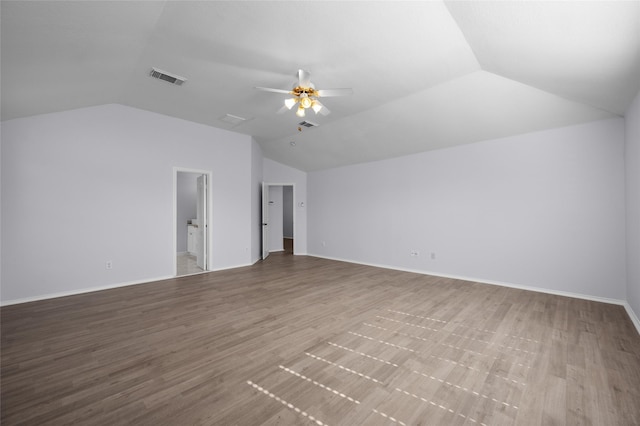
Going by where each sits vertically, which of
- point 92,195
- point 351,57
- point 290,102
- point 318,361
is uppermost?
point 351,57

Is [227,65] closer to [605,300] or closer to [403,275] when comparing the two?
[403,275]

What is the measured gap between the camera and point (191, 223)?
8.20 m

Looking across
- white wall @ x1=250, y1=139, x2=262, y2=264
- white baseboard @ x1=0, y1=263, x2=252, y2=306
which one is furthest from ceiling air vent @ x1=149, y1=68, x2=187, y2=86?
white baseboard @ x1=0, y1=263, x2=252, y2=306

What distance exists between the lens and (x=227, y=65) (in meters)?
3.28

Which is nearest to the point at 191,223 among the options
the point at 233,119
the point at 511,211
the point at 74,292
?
the point at 74,292

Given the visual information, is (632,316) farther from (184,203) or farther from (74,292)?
(184,203)

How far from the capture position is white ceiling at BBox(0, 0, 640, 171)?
2.14m

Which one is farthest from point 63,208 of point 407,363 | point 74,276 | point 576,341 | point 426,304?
point 576,341

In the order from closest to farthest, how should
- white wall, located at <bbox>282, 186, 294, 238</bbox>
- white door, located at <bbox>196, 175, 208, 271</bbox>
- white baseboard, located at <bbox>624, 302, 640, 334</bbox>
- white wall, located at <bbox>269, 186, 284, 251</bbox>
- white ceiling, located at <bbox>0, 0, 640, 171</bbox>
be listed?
white ceiling, located at <bbox>0, 0, 640, 171</bbox> < white baseboard, located at <bbox>624, 302, 640, 334</bbox> < white door, located at <bbox>196, 175, 208, 271</bbox> < white wall, located at <bbox>269, 186, 284, 251</bbox> < white wall, located at <bbox>282, 186, 294, 238</bbox>

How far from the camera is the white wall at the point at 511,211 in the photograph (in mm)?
3852

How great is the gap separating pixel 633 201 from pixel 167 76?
630cm

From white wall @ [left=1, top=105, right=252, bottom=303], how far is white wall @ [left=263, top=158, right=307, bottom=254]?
253 centimetres

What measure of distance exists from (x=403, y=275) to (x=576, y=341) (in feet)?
9.98

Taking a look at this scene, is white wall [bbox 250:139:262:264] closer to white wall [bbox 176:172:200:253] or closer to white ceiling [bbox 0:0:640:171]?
white ceiling [bbox 0:0:640:171]
